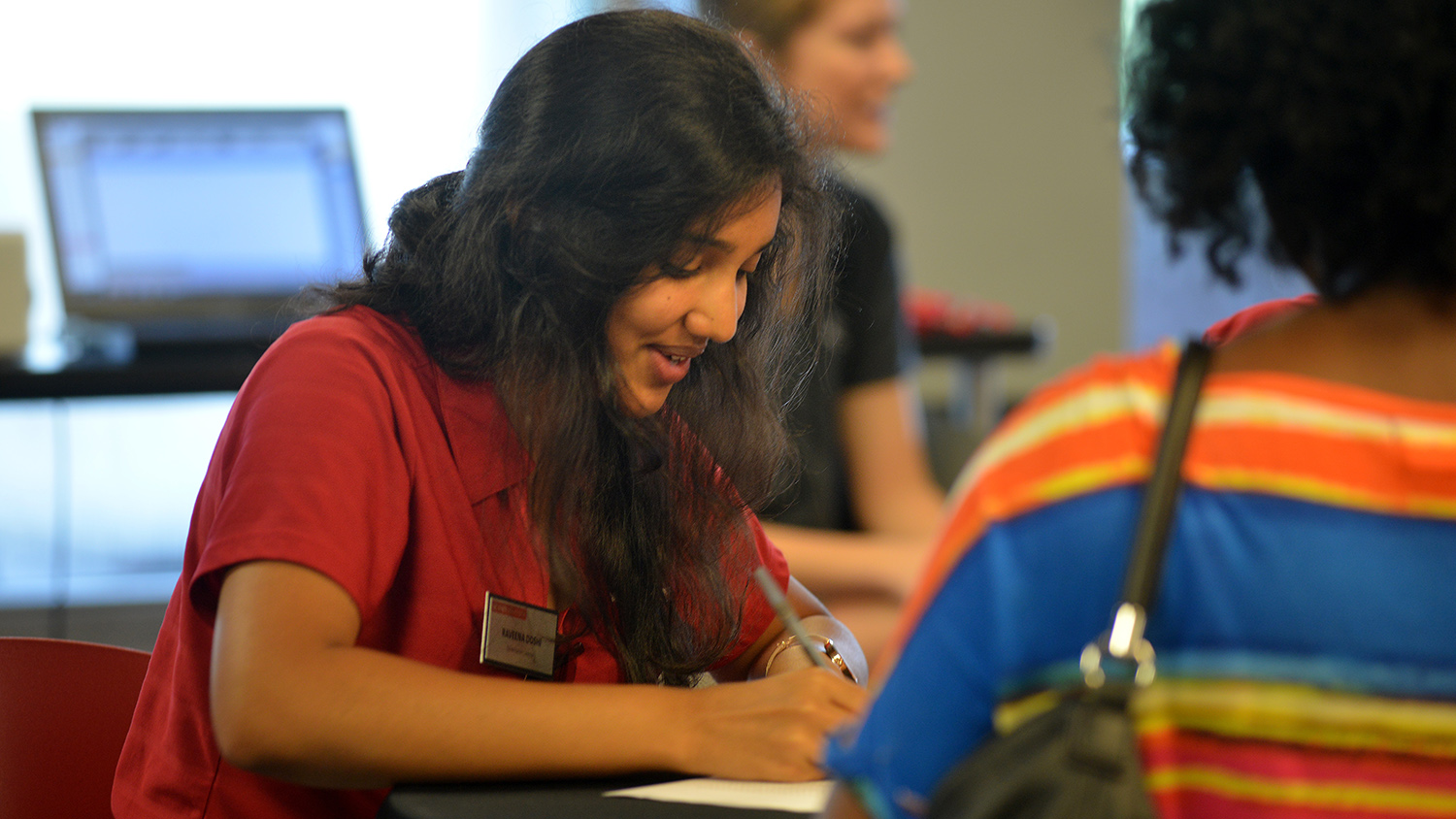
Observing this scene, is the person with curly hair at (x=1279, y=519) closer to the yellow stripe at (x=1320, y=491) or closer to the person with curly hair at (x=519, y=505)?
the yellow stripe at (x=1320, y=491)

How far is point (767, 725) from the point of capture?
2.93 ft

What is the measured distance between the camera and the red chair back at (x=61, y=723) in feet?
3.52

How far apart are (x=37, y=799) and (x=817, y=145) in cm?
94

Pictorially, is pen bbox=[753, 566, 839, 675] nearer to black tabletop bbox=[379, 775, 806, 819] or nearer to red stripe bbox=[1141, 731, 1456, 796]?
black tabletop bbox=[379, 775, 806, 819]

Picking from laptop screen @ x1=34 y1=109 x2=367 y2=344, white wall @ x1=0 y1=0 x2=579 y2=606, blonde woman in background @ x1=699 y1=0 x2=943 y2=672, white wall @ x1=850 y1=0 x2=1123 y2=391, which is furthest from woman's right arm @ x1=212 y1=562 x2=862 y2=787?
white wall @ x1=850 y1=0 x2=1123 y2=391

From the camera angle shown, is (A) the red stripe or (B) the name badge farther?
(B) the name badge

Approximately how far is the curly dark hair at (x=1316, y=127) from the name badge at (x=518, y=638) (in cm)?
60

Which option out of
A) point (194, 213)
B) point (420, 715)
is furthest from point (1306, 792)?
point (194, 213)

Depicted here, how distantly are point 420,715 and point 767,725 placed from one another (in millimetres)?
244

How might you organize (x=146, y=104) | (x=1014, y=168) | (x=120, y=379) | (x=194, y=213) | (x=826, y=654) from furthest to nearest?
(x=1014, y=168) < (x=146, y=104) < (x=194, y=213) < (x=120, y=379) < (x=826, y=654)

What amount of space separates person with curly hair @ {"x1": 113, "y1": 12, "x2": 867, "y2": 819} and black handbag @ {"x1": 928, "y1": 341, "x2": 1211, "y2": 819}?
14.2 inches

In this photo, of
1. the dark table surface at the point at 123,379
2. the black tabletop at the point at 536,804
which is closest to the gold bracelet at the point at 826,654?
the black tabletop at the point at 536,804

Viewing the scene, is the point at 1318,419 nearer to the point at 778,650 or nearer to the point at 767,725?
the point at 767,725

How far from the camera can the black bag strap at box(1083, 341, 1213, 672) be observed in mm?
527
